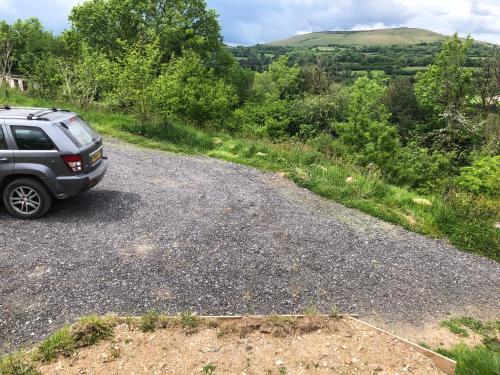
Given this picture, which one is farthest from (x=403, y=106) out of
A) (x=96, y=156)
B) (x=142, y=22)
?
(x=96, y=156)

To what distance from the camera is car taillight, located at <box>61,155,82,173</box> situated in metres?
7.56

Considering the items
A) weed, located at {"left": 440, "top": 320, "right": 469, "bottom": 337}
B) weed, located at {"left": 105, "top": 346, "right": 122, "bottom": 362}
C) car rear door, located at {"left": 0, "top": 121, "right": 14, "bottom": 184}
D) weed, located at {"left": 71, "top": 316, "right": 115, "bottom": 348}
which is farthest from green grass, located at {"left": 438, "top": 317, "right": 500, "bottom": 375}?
car rear door, located at {"left": 0, "top": 121, "right": 14, "bottom": 184}

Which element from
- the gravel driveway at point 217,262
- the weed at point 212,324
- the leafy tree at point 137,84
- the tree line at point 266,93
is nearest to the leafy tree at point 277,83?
the tree line at point 266,93

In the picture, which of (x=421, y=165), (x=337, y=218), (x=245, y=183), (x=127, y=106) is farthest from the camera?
(x=421, y=165)

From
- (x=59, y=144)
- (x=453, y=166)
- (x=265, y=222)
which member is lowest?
(x=453, y=166)

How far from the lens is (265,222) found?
28.5 feet

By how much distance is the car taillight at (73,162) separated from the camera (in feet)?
24.8

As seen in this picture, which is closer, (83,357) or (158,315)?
(83,357)

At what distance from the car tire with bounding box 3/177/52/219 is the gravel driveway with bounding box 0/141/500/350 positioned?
0.22 meters

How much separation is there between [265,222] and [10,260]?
4840 millimetres

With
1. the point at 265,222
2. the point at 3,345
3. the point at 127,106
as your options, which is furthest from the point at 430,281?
the point at 127,106

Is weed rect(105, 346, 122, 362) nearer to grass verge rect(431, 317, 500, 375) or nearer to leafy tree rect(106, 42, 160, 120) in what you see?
grass verge rect(431, 317, 500, 375)

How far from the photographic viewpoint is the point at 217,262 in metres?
6.94

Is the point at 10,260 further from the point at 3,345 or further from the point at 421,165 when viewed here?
the point at 421,165
